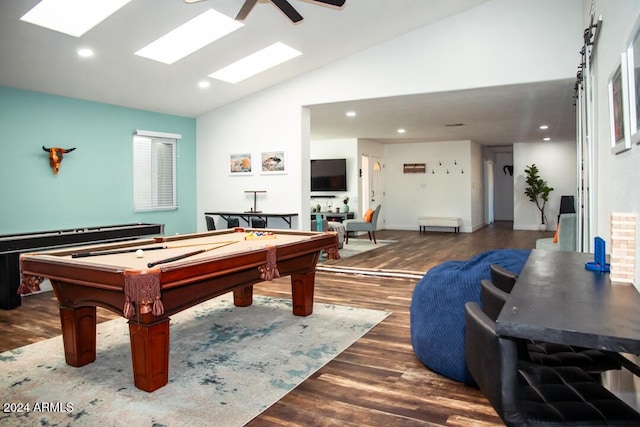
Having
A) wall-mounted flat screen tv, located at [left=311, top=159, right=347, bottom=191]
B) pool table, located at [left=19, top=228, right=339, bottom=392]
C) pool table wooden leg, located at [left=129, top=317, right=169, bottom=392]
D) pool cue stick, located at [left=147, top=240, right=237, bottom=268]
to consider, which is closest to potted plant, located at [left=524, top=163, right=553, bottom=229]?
wall-mounted flat screen tv, located at [left=311, top=159, right=347, bottom=191]

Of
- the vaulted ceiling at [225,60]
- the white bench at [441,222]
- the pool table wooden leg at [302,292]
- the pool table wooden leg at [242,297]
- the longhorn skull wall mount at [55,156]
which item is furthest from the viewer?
the white bench at [441,222]

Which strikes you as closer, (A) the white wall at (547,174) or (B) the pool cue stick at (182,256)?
(B) the pool cue stick at (182,256)

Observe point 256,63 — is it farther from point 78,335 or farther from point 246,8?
point 78,335

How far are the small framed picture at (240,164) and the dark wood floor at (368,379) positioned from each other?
2.72 metres

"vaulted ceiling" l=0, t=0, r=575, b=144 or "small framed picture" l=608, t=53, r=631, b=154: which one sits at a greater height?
"vaulted ceiling" l=0, t=0, r=575, b=144

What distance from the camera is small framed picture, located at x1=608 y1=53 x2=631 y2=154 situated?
78.9 inches

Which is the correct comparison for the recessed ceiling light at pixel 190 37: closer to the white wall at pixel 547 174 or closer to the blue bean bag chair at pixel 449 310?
the blue bean bag chair at pixel 449 310

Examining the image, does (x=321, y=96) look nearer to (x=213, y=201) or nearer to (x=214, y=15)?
(x=214, y=15)

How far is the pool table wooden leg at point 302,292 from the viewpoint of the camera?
13.2 ft

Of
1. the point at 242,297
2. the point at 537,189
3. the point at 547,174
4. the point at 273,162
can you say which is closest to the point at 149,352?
the point at 242,297

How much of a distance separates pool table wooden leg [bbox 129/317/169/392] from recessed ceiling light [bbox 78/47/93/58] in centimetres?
367

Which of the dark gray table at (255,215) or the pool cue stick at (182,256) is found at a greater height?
the dark gray table at (255,215)

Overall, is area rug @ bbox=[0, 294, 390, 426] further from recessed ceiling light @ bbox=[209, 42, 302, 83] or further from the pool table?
recessed ceiling light @ bbox=[209, 42, 302, 83]

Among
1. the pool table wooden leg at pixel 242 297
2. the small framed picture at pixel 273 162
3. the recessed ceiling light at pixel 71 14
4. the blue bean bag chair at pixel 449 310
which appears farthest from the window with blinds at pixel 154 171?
the blue bean bag chair at pixel 449 310
